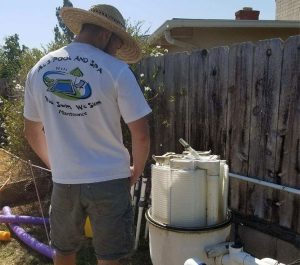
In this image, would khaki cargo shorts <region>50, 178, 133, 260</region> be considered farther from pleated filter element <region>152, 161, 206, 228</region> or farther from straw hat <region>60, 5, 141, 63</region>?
straw hat <region>60, 5, 141, 63</region>

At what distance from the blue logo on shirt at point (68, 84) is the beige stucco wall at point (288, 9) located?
10.8m

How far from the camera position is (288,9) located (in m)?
12.1

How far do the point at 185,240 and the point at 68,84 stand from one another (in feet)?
4.31

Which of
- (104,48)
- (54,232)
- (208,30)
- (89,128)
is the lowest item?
(54,232)

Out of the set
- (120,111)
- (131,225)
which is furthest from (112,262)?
(120,111)

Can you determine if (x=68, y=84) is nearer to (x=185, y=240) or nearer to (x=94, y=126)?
(x=94, y=126)

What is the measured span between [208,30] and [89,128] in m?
6.91

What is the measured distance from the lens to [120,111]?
6.70 feet

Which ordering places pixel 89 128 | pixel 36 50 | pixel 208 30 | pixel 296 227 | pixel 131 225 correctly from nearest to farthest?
pixel 89 128
pixel 131 225
pixel 296 227
pixel 36 50
pixel 208 30

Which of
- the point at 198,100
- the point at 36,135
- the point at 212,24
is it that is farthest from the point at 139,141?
the point at 212,24

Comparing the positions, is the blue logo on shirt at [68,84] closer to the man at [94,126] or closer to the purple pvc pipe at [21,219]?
the man at [94,126]

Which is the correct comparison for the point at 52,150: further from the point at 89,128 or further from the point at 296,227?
the point at 296,227

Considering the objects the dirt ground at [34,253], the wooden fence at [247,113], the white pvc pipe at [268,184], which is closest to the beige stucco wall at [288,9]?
the wooden fence at [247,113]

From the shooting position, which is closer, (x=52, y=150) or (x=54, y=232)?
(x=52, y=150)
